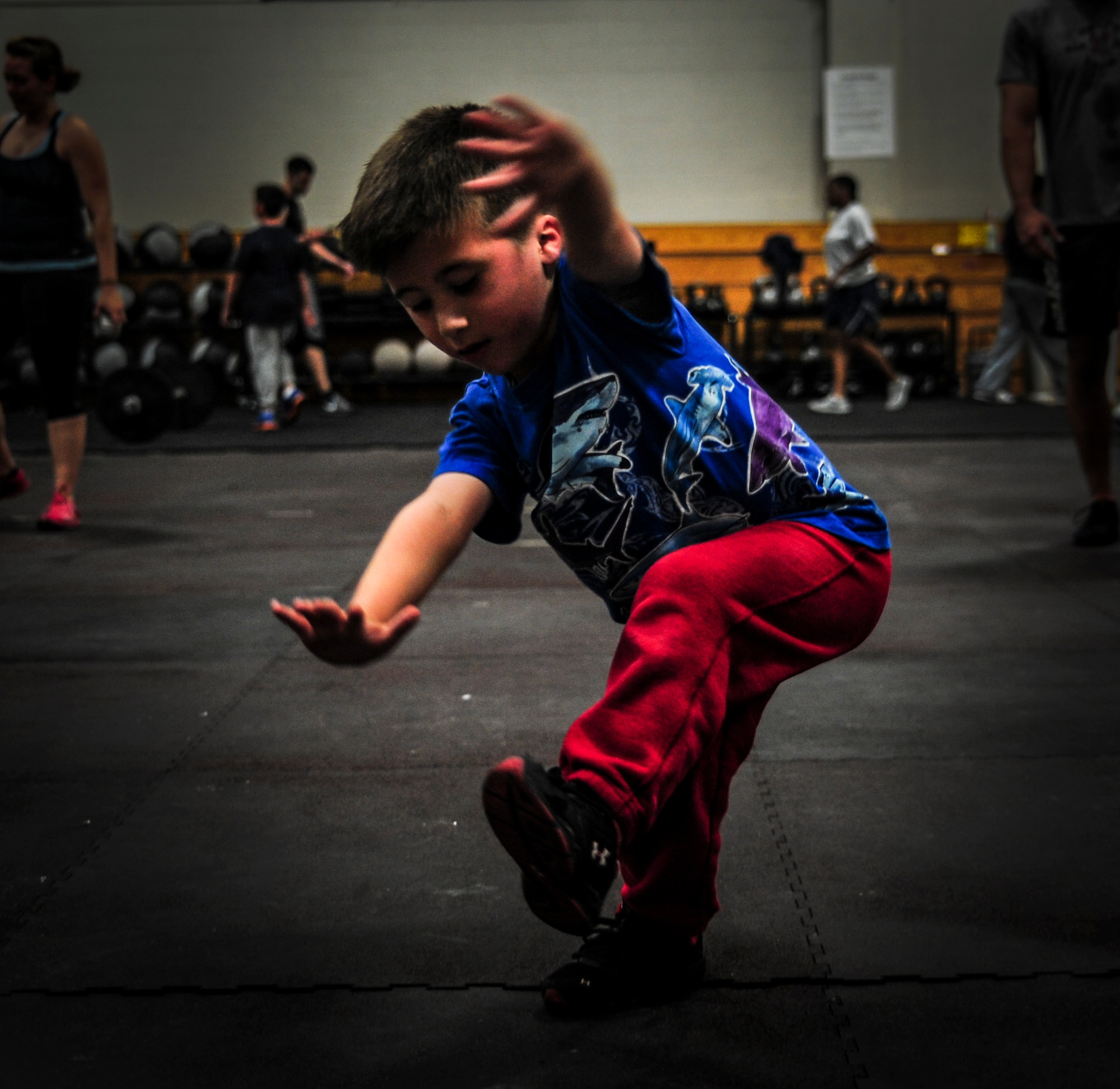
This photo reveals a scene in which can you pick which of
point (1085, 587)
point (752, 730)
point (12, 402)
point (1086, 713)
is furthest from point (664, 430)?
point (12, 402)

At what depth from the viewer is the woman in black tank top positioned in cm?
420

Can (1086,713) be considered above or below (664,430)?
below

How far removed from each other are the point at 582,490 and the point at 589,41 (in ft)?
34.8

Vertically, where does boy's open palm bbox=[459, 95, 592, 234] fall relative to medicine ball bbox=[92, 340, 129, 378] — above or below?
above

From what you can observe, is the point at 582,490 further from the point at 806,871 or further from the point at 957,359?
the point at 957,359

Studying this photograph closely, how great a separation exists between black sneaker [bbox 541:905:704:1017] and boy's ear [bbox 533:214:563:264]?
69 cm

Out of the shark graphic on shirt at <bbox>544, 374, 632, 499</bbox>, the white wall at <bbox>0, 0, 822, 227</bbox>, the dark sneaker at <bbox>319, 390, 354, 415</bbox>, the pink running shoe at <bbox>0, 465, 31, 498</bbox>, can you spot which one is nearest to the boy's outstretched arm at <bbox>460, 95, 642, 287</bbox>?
the shark graphic on shirt at <bbox>544, 374, 632, 499</bbox>

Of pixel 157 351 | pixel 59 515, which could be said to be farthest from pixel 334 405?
pixel 59 515

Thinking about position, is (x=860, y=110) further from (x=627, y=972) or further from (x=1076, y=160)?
(x=627, y=972)

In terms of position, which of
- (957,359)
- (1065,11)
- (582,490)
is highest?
(1065,11)

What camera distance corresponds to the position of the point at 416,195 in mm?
1232

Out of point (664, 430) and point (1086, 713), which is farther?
point (1086, 713)

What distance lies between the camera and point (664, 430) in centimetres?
133

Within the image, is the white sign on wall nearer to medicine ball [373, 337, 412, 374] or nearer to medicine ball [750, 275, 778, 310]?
medicine ball [750, 275, 778, 310]
